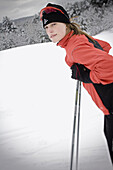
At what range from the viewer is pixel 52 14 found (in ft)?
2.93

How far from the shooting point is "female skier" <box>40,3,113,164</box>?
788mm

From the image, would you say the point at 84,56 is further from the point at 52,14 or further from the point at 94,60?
the point at 52,14

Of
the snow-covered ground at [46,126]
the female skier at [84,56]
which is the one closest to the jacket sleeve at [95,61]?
the female skier at [84,56]

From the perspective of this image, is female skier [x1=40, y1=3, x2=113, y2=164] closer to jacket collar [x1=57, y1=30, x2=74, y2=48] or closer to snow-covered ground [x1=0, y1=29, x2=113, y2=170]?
jacket collar [x1=57, y1=30, x2=74, y2=48]

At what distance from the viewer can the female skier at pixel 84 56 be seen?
788 millimetres

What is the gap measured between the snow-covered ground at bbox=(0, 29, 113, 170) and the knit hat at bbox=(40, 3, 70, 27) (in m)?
1.18

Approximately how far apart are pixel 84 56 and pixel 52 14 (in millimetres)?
316

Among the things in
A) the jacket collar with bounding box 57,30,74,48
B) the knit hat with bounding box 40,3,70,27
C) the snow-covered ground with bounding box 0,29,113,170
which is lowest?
the snow-covered ground with bounding box 0,29,113,170

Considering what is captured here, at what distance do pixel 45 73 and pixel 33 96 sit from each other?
1074 millimetres

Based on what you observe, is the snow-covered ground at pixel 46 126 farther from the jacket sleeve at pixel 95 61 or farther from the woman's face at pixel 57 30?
the woman's face at pixel 57 30

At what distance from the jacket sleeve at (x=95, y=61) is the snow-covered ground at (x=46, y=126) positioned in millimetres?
886

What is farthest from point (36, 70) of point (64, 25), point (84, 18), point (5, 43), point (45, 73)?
point (5, 43)

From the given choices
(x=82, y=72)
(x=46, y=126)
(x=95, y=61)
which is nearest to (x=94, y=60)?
(x=95, y=61)

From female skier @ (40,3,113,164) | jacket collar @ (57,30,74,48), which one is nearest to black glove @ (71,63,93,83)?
female skier @ (40,3,113,164)
